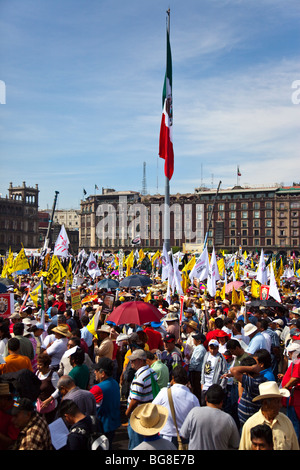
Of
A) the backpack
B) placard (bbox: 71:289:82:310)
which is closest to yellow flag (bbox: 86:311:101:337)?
placard (bbox: 71:289:82:310)

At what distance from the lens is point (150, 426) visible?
4.36m

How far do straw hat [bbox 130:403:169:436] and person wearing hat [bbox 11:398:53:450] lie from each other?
785 mm

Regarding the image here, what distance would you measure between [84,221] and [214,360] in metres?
123

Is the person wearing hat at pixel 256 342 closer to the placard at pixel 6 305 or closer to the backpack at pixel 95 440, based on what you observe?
the backpack at pixel 95 440

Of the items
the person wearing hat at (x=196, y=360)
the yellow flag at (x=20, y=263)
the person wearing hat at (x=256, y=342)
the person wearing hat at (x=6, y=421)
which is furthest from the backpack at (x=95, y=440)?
the yellow flag at (x=20, y=263)

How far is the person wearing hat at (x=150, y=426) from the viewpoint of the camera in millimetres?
4254

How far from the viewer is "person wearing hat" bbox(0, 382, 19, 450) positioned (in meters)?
4.61

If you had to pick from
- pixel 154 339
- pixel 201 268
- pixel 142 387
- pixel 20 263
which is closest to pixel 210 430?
pixel 142 387

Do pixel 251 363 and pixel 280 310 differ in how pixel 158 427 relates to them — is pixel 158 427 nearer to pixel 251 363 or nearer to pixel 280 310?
pixel 251 363

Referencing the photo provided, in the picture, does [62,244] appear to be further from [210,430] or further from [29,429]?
[210,430]

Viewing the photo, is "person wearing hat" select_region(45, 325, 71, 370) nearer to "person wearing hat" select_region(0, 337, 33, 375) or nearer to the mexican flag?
"person wearing hat" select_region(0, 337, 33, 375)

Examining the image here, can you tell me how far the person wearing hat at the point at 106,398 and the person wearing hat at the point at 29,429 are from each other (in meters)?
1.37

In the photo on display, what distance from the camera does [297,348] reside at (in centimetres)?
649
